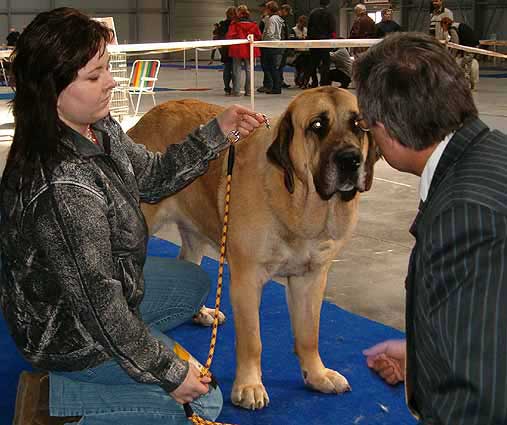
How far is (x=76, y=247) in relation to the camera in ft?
6.38

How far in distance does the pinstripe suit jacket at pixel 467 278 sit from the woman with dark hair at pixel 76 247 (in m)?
0.91

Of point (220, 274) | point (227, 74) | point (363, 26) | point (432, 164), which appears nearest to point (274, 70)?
point (227, 74)

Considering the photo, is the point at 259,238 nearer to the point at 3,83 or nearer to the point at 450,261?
the point at 450,261

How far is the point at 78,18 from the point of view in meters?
2.06

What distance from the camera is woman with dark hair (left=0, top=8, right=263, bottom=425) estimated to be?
197 cm

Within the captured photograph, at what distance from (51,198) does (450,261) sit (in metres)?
1.08

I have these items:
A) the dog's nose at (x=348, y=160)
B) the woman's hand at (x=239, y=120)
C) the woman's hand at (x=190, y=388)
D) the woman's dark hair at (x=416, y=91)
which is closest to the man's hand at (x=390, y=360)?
the woman's hand at (x=190, y=388)

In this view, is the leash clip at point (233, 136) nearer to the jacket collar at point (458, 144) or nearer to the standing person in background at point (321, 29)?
the jacket collar at point (458, 144)

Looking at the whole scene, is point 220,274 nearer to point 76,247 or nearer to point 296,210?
point 296,210

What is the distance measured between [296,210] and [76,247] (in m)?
1.07

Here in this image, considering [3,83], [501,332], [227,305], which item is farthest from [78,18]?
[3,83]

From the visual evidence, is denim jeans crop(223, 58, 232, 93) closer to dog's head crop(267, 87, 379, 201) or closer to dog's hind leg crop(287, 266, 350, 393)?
dog's hind leg crop(287, 266, 350, 393)

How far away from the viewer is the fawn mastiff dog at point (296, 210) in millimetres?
2695

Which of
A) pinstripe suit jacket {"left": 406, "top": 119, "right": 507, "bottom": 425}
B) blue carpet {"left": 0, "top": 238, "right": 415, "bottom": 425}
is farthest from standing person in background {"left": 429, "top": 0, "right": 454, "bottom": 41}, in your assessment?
pinstripe suit jacket {"left": 406, "top": 119, "right": 507, "bottom": 425}
